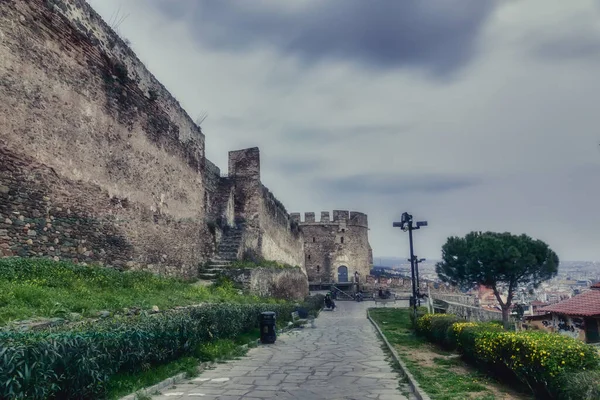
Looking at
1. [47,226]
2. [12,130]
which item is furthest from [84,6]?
[47,226]

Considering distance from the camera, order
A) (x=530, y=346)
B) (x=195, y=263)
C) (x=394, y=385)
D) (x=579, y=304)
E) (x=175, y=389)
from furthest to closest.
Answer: (x=579, y=304)
(x=195, y=263)
(x=394, y=385)
(x=175, y=389)
(x=530, y=346)

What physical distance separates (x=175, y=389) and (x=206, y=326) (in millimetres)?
2721

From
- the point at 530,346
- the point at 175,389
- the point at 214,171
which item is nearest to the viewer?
the point at 530,346

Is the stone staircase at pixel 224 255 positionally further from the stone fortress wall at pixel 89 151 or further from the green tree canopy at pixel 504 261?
the green tree canopy at pixel 504 261

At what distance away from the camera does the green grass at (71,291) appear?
260 inches

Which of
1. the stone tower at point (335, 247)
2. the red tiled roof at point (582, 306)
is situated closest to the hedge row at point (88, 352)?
the red tiled roof at point (582, 306)

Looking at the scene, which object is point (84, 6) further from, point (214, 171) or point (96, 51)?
point (214, 171)

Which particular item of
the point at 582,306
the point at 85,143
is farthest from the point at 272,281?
the point at 582,306

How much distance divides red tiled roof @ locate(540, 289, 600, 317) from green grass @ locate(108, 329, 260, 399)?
65.6ft

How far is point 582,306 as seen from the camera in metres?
25.3

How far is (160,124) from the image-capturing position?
15359mm

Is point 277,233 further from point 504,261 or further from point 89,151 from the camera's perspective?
point 89,151

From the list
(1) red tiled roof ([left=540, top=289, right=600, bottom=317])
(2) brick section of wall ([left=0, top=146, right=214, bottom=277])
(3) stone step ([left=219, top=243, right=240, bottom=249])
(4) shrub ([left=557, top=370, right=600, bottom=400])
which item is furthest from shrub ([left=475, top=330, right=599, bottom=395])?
(1) red tiled roof ([left=540, top=289, right=600, bottom=317])

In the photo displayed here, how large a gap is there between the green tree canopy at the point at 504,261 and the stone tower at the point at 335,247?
53.3ft
